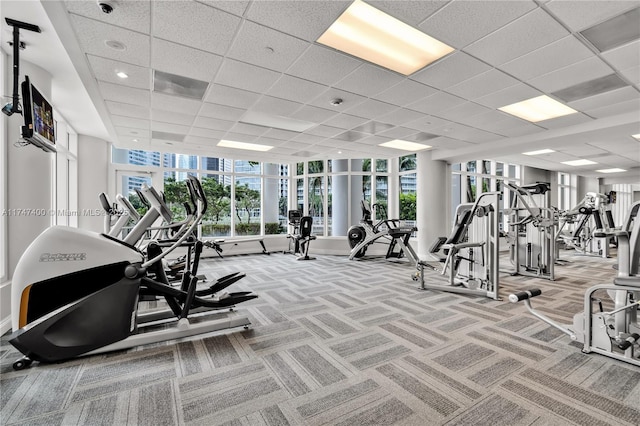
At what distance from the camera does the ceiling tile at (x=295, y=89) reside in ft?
12.5

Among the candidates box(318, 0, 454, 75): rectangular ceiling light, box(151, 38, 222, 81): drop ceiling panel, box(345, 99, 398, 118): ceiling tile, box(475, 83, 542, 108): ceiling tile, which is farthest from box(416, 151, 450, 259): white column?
box(151, 38, 222, 81): drop ceiling panel

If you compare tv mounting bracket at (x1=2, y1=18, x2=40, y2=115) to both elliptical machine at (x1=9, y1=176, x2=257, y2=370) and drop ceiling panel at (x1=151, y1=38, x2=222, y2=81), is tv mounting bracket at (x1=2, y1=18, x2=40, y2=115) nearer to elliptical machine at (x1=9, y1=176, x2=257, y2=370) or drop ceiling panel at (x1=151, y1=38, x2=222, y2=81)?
drop ceiling panel at (x1=151, y1=38, x2=222, y2=81)

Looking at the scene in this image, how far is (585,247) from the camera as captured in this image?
9.13 metres

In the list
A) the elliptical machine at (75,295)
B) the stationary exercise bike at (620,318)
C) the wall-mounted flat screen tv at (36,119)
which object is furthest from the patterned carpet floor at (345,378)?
the wall-mounted flat screen tv at (36,119)

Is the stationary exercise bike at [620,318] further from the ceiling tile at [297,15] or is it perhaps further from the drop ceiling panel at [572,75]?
the ceiling tile at [297,15]

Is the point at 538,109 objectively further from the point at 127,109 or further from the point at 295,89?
the point at 127,109

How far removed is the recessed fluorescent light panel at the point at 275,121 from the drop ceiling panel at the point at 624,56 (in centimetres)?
408

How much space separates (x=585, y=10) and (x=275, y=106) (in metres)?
3.66

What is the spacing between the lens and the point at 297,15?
2559 mm

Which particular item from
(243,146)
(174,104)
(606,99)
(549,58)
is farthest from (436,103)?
(243,146)

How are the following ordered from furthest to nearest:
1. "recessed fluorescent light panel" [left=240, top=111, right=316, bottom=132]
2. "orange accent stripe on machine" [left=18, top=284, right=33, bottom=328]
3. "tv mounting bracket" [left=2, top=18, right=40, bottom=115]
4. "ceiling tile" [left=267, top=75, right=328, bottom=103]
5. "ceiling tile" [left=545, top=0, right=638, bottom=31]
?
"recessed fluorescent light panel" [left=240, top=111, right=316, bottom=132], "ceiling tile" [left=267, top=75, right=328, bottom=103], "tv mounting bracket" [left=2, top=18, right=40, bottom=115], "ceiling tile" [left=545, top=0, right=638, bottom=31], "orange accent stripe on machine" [left=18, top=284, right=33, bottom=328]

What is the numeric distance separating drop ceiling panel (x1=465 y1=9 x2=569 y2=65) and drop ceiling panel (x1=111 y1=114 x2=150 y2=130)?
532cm

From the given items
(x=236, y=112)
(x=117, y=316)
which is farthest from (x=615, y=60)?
(x=117, y=316)

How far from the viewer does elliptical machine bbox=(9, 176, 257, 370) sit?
82.7 inches
